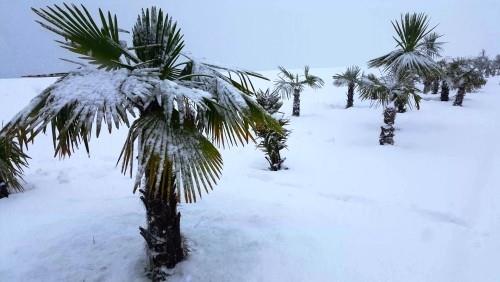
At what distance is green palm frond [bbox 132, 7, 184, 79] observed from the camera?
10.3 ft

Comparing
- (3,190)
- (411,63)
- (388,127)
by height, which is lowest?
(3,190)

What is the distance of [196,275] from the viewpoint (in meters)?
3.54

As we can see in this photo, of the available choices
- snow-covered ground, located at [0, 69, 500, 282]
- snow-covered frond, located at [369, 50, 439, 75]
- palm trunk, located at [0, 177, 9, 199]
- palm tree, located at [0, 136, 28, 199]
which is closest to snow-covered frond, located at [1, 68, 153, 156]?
snow-covered ground, located at [0, 69, 500, 282]

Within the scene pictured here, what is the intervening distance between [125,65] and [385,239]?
3681 millimetres

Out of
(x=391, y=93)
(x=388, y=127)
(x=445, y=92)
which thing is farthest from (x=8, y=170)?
(x=445, y=92)

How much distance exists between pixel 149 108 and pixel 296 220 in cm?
278

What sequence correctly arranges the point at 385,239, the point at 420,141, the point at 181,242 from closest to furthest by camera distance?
the point at 181,242
the point at 385,239
the point at 420,141

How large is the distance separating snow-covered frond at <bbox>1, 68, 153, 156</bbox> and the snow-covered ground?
1.86 m

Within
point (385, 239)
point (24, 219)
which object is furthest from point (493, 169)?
point (24, 219)

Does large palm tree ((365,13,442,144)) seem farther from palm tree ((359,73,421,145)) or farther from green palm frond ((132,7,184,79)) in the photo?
green palm frond ((132,7,184,79))

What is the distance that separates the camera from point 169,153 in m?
2.53

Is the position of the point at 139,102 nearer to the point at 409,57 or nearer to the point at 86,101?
the point at 86,101

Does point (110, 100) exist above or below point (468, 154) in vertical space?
above

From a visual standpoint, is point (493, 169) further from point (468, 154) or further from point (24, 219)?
point (24, 219)
